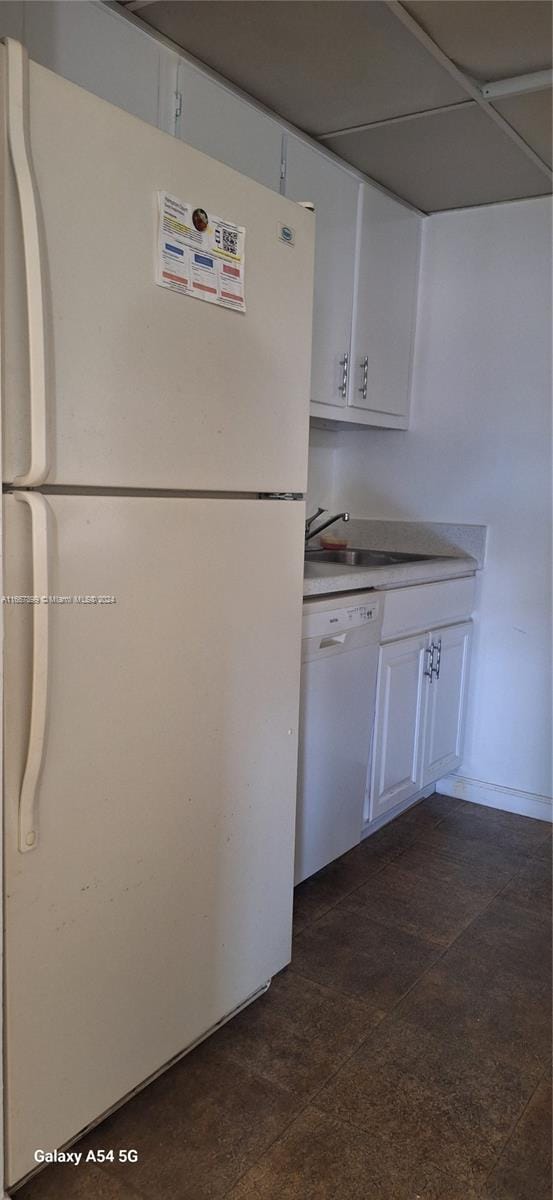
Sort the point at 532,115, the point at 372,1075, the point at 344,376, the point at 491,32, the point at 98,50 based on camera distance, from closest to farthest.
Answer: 1. the point at 372,1075
2. the point at 98,50
3. the point at 491,32
4. the point at 532,115
5. the point at 344,376

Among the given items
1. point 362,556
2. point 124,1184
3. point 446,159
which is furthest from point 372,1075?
point 446,159

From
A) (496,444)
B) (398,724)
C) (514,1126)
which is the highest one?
(496,444)

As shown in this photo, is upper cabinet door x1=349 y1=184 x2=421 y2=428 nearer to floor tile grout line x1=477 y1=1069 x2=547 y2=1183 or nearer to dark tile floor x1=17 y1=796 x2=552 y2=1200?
dark tile floor x1=17 y1=796 x2=552 y2=1200

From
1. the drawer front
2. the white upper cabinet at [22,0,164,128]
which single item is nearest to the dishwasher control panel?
the drawer front

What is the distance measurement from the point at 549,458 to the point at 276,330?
168 cm

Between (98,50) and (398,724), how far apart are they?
2056mm

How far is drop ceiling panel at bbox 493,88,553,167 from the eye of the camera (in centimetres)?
228

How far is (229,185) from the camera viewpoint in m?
1.54

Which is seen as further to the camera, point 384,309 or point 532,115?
point 384,309

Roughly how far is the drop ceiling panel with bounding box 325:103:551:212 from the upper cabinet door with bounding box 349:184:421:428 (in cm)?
10

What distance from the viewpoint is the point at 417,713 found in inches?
115

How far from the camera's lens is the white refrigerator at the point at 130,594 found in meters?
1.23

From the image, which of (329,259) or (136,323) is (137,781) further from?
(329,259)

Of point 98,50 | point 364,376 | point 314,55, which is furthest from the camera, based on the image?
point 364,376
